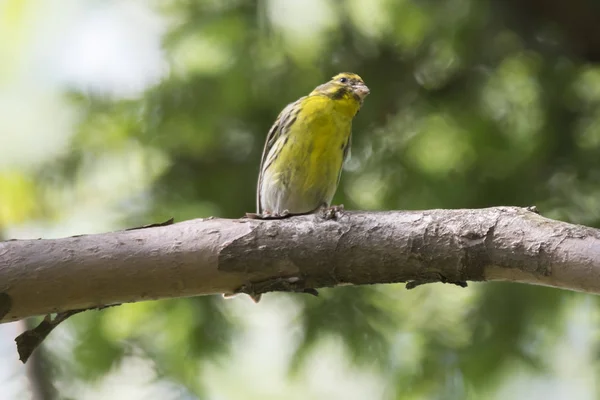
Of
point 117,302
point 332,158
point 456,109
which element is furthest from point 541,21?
point 117,302

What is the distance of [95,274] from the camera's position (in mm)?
1343

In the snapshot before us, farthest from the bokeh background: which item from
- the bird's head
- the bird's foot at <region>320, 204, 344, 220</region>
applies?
the bird's foot at <region>320, 204, 344, 220</region>

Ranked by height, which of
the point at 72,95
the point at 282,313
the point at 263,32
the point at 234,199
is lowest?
the point at 282,313

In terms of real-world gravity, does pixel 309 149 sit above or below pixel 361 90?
below

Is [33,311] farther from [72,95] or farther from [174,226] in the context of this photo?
[72,95]

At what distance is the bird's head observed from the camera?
94.3 inches

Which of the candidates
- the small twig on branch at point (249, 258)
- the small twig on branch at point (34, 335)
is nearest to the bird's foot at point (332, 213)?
the small twig on branch at point (249, 258)

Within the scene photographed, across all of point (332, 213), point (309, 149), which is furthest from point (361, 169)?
point (332, 213)

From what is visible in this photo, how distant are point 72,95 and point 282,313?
37.3 inches

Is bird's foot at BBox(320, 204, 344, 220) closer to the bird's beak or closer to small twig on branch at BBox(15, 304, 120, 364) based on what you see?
small twig on branch at BBox(15, 304, 120, 364)

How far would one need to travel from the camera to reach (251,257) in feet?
4.44

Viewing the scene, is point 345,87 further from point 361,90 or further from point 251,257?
point 251,257

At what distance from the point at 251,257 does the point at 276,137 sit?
1.14 m

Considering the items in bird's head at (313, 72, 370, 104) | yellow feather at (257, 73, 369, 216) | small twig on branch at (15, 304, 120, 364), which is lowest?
small twig on branch at (15, 304, 120, 364)
